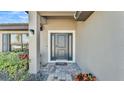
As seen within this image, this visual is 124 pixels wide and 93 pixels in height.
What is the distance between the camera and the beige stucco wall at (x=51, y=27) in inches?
516

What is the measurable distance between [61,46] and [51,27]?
1632 millimetres

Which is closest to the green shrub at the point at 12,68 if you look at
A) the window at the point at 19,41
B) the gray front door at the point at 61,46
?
the gray front door at the point at 61,46

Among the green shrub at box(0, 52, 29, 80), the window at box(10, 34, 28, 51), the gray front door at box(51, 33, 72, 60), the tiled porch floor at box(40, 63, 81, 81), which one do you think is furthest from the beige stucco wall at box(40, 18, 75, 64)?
the green shrub at box(0, 52, 29, 80)

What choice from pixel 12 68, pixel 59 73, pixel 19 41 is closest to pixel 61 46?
pixel 19 41

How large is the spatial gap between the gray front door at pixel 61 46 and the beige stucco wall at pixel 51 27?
0.58 meters

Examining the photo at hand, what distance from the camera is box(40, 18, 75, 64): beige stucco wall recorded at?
1310cm

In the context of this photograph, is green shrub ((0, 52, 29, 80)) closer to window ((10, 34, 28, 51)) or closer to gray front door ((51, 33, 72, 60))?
gray front door ((51, 33, 72, 60))

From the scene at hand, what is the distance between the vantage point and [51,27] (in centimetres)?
1316

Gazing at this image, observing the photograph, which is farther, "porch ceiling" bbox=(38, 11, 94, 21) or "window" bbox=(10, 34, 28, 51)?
"window" bbox=(10, 34, 28, 51)

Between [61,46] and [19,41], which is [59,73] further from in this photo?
[19,41]

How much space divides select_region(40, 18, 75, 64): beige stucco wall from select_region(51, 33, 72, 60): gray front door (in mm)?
585
